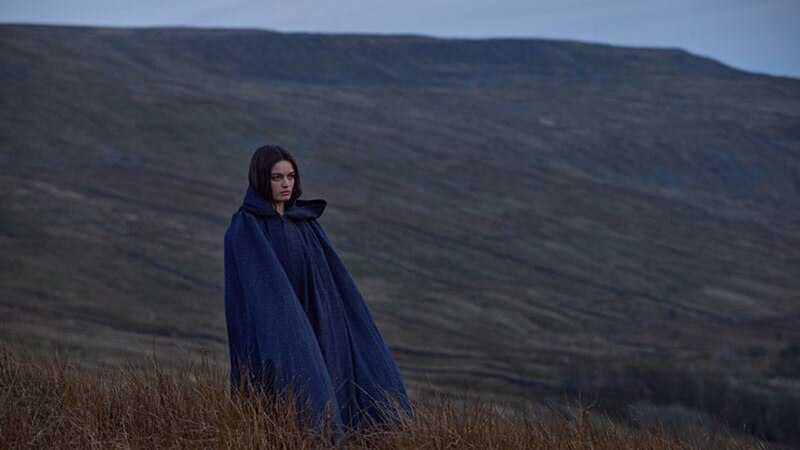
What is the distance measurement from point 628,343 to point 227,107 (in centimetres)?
2301

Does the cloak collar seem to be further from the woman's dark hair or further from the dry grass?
the dry grass

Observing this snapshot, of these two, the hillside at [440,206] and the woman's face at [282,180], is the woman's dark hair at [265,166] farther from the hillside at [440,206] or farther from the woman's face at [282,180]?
the hillside at [440,206]

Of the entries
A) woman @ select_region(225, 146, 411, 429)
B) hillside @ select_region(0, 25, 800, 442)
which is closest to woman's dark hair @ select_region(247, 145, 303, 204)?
woman @ select_region(225, 146, 411, 429)

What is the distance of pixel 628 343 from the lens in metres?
22.4

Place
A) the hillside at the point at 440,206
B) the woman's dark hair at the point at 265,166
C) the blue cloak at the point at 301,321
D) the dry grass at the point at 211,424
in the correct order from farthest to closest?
the hillside at the point at 440,206 < the woman's dark hair at the point at 265,166 < the blue cloak at the point at 301,321 < the dry grass at the point at 211,424

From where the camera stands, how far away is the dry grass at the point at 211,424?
13.2ft

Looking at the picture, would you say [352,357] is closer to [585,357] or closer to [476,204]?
[585,357]

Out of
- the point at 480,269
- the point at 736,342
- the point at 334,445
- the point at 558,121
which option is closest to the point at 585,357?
the point at 736,342

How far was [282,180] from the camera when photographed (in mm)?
4801

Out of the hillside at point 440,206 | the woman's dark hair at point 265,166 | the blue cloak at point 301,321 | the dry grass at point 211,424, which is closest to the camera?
the dry grass at point 211,424

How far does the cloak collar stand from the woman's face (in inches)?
2.4

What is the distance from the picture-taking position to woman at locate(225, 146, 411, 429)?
455 centimetres

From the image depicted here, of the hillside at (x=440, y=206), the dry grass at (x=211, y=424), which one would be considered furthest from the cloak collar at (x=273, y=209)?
the hillside at (x=440, y=206)

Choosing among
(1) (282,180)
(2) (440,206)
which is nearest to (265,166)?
(1) (282,180)
